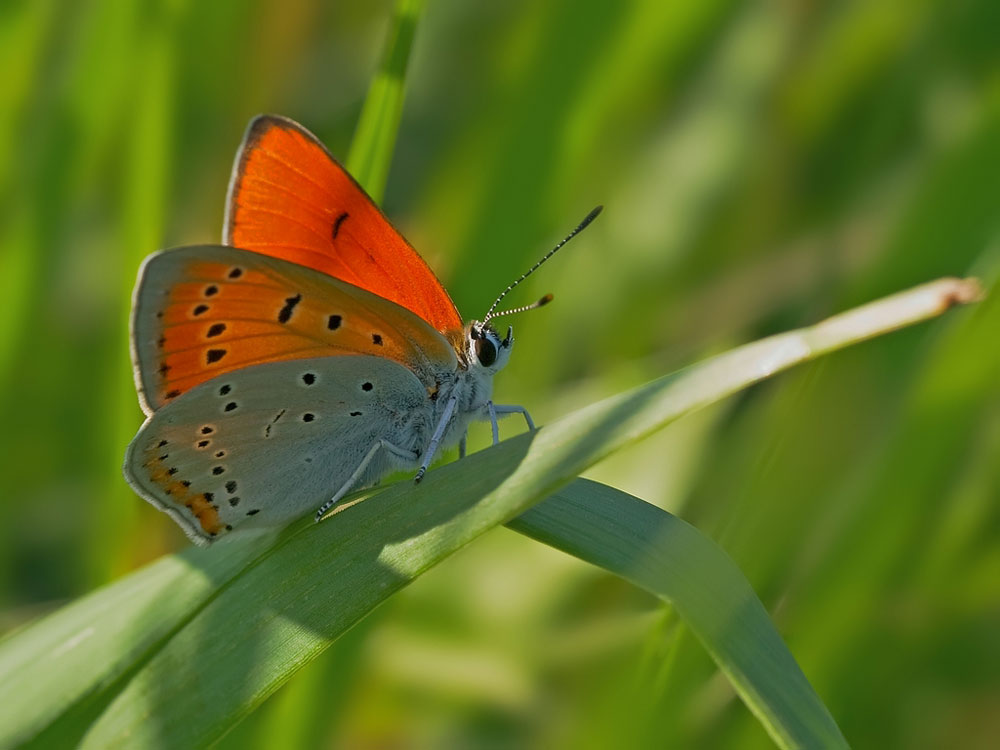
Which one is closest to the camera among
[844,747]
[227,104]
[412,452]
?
[844,747]

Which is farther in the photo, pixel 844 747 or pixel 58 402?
pixel 58 402

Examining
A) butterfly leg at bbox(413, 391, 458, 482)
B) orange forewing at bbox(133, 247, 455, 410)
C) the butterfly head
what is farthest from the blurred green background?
orange forewing at bbox(133, 247, 455, 410)

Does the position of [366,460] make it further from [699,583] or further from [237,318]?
[699,583]

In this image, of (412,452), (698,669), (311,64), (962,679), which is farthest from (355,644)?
(311,64)

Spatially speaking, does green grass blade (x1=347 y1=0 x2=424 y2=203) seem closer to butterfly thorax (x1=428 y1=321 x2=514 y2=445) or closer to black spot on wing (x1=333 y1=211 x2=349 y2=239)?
black spot on wing (x1=333 y1=211 x2=349 y2=239)

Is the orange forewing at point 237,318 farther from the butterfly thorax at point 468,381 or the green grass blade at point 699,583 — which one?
the green grass blade at point 699,583

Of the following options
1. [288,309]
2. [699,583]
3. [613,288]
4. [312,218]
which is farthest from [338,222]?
[613,288]

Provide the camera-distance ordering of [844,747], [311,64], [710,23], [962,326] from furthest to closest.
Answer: [311,64] → [710,23] → [962,326] → [844,747]

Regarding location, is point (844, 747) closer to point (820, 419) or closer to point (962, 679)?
point (820, 419)
